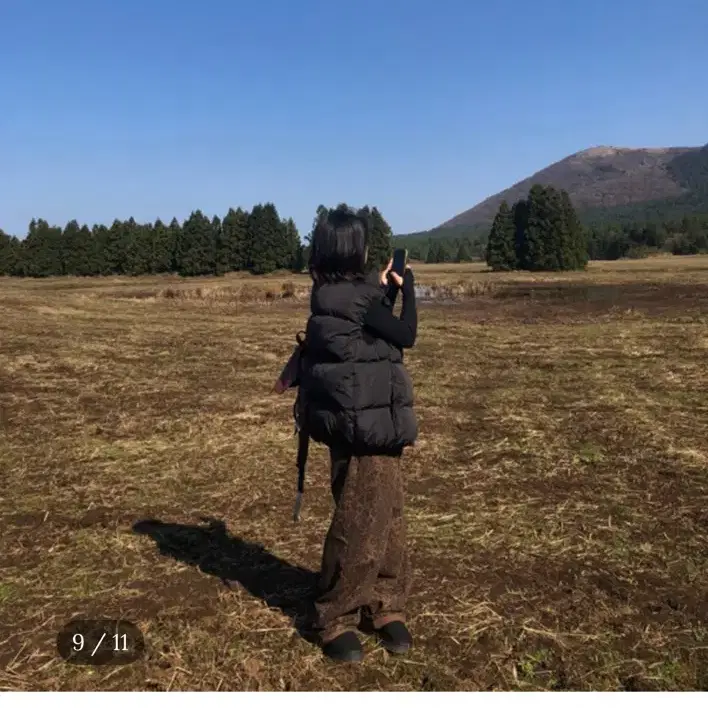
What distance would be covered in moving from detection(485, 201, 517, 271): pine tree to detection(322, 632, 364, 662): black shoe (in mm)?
71137

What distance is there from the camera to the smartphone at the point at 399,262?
11.2ft

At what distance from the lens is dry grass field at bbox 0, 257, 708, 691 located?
10.9ft

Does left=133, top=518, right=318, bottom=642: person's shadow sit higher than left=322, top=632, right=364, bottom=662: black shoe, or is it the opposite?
left=322, top=632, right=364, bottom=662: black shoe

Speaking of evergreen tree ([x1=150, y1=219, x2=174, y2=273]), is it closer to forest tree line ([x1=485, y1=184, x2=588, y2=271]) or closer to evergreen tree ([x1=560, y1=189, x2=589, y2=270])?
forest tree line ([x1=485, y1=184, x2=588, y2=271])

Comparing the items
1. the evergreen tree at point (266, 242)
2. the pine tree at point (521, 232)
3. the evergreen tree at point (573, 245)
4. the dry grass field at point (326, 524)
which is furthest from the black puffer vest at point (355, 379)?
the evergreen tree at point (266, 242)

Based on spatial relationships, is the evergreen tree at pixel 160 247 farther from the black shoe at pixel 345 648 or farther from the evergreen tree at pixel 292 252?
the black shoe at pixel 345 648

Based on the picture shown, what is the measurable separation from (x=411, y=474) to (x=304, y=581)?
7.38 feet

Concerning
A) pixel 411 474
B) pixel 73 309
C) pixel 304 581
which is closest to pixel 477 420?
pixel 411 474

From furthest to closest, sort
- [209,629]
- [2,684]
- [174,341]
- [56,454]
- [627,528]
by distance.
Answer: [174,341] → [56,454] → [627,528] → [209,629] → [2,684]

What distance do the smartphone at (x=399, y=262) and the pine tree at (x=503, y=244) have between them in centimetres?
7072

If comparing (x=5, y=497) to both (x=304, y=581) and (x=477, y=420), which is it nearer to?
(x=304, y=581)

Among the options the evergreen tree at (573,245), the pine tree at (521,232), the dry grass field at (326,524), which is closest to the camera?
the dry grass field at (326,524)

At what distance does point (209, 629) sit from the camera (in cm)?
364

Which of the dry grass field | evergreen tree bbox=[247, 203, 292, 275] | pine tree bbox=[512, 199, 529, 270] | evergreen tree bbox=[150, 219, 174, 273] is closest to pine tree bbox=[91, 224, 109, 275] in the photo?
evergreen tree bbox=[150, 219, 174, 273]
